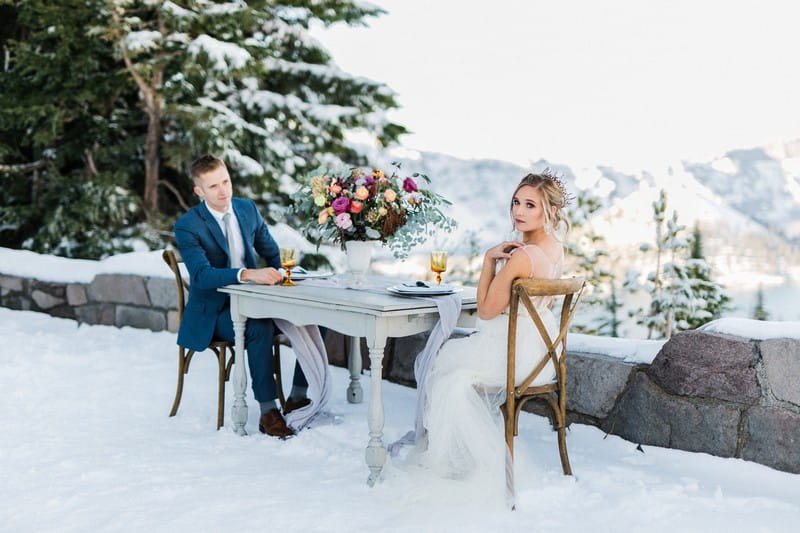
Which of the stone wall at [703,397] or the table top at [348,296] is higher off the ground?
the table top at [348,296]

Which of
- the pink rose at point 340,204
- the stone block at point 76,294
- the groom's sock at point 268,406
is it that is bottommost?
the groom's sock at point 268,406

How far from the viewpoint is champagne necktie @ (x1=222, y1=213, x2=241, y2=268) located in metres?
3.54

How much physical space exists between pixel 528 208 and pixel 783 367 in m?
1.13

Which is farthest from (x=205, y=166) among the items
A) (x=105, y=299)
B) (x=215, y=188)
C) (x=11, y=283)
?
(x=11, y=283)

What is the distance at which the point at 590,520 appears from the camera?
7.77 ft

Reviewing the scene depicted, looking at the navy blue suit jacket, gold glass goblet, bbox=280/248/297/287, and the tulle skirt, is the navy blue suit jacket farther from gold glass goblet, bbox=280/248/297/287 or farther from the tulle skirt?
the tulle skirt

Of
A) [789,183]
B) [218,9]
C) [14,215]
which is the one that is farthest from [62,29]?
[789,183]

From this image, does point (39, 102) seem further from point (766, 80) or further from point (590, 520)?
point (766, 80)

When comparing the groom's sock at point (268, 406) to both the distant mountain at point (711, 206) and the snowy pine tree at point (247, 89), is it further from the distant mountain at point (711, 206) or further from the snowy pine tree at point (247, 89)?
the snowy pine tree at point (247, 89)

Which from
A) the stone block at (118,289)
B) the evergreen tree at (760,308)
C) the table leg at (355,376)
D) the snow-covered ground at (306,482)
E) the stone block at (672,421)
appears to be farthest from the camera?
the evergreen tree at (760,308)

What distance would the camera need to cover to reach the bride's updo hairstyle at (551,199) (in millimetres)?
2674

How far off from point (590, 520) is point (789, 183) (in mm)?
7295

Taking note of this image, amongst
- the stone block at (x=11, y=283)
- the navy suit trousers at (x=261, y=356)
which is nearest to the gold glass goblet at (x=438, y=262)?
the navy suit trousers at (x=261, y=356)

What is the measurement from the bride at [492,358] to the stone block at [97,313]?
12.5ft
